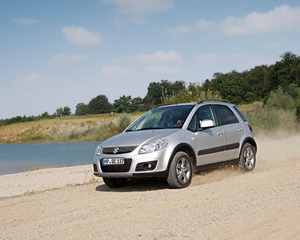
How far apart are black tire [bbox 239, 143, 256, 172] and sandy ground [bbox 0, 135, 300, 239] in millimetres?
918

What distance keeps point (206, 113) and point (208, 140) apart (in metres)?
0.75

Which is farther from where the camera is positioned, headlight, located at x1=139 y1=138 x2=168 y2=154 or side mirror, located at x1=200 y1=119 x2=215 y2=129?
side mirror, located at x1=200 y1=119 x2=215 y2=129

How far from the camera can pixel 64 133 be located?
62906mm

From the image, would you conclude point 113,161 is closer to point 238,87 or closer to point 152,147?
point 152,147

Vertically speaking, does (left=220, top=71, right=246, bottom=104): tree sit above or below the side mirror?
above

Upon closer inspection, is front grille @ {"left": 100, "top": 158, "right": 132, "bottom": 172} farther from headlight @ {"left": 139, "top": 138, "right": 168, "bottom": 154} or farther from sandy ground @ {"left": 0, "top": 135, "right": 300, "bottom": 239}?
sandy ground @ {"left": 0, "top": 135, "right": 300, "bottom": 239}

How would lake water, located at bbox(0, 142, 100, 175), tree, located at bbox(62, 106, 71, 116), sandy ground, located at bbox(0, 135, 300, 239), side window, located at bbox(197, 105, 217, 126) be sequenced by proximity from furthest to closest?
tree, located at bbox(62, 106, 71, 116)
lake water, located at bbox(0, 142, 100, 175)
side window, located at bbox(197, 105, 217, 126)
sandy ground, located at bbox(0, 135, 300, 239)

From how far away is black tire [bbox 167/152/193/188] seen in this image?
22.2 ft

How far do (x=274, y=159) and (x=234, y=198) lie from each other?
694 cm

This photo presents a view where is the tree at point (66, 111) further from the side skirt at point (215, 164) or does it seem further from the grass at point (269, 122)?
the side skirt at point (215, 164)

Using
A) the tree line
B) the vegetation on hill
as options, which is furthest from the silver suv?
the tree line

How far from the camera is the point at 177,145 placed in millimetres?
6887

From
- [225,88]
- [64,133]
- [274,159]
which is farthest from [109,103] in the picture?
[274,159]

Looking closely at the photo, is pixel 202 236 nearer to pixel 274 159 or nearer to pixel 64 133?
pixel 274 159
